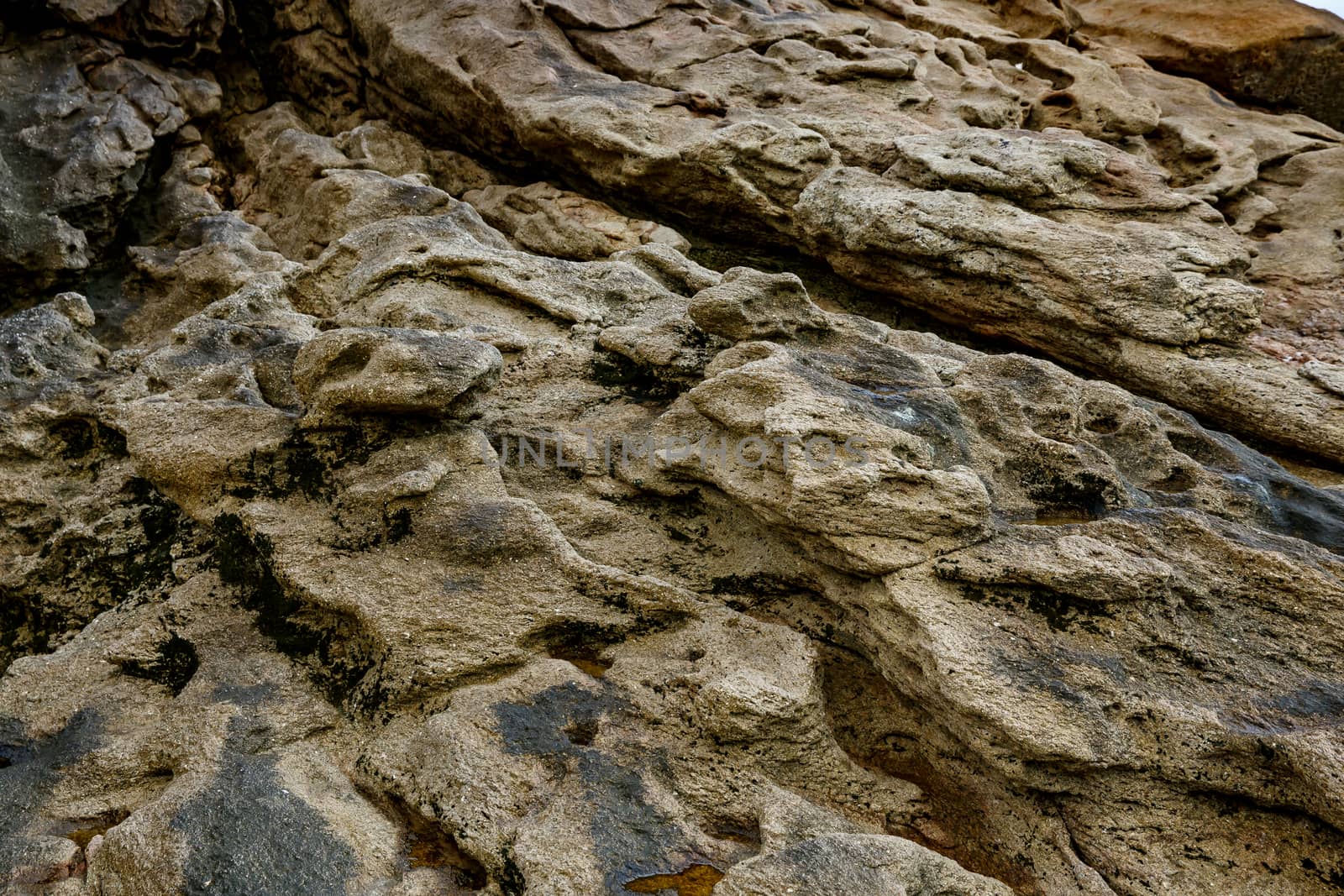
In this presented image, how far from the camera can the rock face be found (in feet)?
13.2

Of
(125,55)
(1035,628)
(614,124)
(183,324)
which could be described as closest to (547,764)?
(1035,628)

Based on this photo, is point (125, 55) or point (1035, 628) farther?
point (125, 55)

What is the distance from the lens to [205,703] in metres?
4.69

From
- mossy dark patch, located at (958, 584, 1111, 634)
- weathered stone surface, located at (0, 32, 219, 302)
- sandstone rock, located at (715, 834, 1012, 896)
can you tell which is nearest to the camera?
sandstone rock, located at (715, 834, 1012, 896)

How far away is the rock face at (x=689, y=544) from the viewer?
4027 millimetres

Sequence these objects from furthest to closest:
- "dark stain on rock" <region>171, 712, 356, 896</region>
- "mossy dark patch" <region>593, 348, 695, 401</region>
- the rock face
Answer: "mossy dark patch" <region>593, 348, 695, 401</region> < the rock face < "dark stain on rock" <region>171, 712, 356, 896</region>

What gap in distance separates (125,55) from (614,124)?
6457 mm

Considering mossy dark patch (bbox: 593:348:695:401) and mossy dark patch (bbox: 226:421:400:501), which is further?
mossy dark patch (bbox: 593:348:695:401)

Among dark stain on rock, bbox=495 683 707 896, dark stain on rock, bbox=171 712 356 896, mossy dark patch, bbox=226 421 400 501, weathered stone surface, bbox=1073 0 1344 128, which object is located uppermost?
weathered stone surface, bbox=1073 0 1344 128

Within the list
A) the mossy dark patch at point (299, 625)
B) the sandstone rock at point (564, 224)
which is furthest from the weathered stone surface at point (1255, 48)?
the mossy dark patch at point (299, 625)

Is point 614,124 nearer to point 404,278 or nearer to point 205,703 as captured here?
point 404,278

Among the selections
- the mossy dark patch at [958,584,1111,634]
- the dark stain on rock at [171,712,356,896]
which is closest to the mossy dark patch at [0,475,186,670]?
the dark stain on rock at [171,712,356,896]

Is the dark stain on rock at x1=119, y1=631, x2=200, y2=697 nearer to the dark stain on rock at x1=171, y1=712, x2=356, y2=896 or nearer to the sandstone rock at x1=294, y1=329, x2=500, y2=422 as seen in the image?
the dark stain on rock at x1=171, y1=712, x2=356, y2=896

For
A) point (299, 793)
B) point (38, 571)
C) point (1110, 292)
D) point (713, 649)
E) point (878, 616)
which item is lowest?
point (38, 571)
